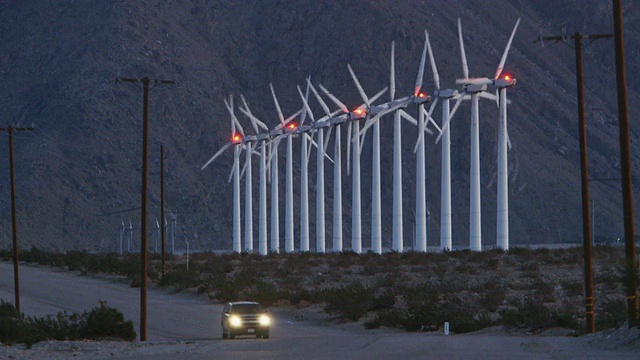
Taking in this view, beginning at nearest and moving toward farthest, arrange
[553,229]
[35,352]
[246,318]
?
[35,352]
[246,318]
[553,229]

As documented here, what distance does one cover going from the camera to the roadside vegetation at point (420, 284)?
4769 cm

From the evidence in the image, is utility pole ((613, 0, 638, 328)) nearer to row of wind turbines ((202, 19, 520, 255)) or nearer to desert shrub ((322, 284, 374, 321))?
desert shrub ((322, 284, 374, 321))

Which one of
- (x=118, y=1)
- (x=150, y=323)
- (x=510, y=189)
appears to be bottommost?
(x=150, y=323)

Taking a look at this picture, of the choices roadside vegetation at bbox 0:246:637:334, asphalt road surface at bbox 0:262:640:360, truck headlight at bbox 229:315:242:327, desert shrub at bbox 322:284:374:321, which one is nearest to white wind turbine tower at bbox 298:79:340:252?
roadside vegetation at bbox 0:246:637:334

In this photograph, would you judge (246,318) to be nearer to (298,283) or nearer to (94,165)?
(298,283)

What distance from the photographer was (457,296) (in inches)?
2272

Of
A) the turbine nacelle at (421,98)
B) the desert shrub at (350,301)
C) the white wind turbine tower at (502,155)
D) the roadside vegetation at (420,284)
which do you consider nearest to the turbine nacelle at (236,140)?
the roadside vegetation at (420,284)

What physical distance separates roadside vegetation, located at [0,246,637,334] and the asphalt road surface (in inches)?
69.1

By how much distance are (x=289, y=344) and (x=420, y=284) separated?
2673 cm

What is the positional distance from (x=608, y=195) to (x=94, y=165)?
7069 cm

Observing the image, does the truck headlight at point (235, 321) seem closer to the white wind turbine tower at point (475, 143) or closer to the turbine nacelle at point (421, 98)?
the white wind turbine tower at point (475, 143)

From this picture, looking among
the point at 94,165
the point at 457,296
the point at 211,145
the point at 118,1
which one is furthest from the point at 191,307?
the point at 118,1

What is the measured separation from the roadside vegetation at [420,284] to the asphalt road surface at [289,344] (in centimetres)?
175

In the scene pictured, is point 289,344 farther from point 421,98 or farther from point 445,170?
point 421,98
